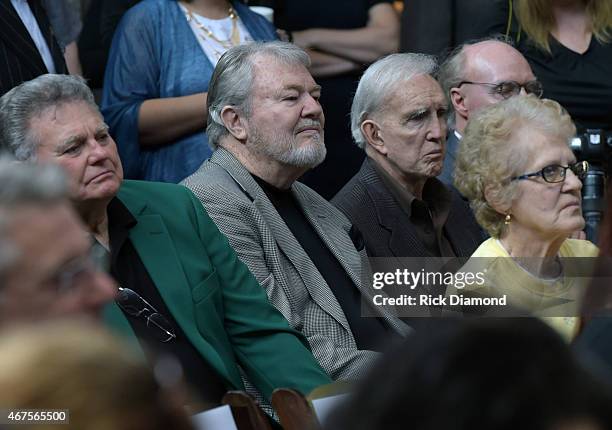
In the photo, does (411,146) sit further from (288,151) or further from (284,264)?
(284,264)

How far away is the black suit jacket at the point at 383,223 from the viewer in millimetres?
4234

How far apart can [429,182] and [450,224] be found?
0.19m

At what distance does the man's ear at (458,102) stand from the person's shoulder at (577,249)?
1.07m

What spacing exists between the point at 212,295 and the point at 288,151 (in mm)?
949

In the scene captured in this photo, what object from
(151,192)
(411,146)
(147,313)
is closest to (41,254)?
(147,313)

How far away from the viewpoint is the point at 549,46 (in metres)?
5.16

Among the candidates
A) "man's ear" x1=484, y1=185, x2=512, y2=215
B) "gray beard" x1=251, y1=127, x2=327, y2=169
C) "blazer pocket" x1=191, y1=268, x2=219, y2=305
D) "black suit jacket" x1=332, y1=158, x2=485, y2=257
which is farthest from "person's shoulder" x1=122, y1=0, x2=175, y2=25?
"blazer pocket" x1=191, y1=268, x2=219, y2=305

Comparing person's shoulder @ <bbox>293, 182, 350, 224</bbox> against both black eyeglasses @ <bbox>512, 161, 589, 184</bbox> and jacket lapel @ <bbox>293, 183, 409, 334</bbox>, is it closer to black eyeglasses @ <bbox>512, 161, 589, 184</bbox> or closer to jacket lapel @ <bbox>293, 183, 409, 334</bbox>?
jacket lapel @ <bbox>293, 183, 409, 334</bbox>

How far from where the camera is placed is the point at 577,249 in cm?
400

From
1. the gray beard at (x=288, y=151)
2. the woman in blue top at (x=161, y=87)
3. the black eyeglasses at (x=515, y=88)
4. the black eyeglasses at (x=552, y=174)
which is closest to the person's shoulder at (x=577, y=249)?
the black eyeglasses at (x=552, y=174)

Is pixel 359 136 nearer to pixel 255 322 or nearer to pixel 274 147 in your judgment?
pixel 274 147

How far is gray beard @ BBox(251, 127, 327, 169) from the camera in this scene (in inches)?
161

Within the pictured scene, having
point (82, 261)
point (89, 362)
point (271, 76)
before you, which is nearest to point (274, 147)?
point (271, 76)

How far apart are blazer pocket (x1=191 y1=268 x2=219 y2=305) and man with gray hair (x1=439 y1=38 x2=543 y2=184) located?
174 cm
